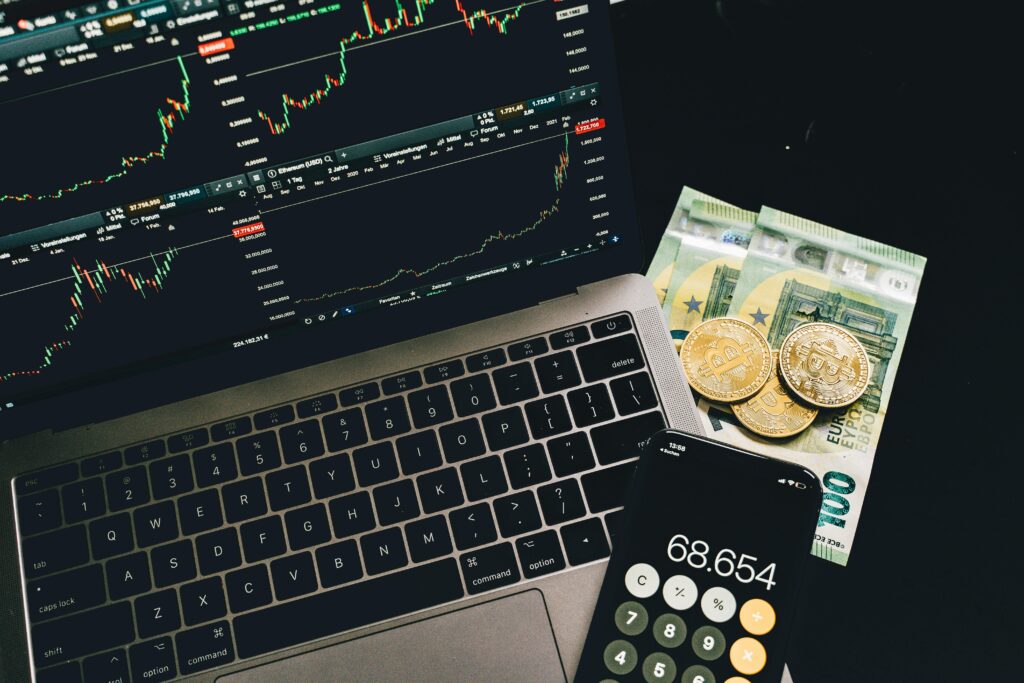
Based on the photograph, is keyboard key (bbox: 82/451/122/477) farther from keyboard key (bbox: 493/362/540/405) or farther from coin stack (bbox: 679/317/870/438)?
coin stack (bbox: 679/317/870/438)

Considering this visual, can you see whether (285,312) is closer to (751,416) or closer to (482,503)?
(482,503)

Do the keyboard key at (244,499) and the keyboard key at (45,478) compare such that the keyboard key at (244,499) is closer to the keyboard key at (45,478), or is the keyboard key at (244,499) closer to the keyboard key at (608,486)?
the keyboard key at (45,478)

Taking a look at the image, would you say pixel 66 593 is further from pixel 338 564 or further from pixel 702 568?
pixel 702 568

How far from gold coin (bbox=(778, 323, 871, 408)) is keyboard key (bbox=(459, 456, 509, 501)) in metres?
0.38

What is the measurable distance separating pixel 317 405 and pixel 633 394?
0.34 m

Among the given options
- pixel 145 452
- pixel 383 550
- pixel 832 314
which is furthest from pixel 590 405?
pixel 145 452

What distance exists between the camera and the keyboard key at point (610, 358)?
838mm

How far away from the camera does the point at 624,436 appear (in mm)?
821

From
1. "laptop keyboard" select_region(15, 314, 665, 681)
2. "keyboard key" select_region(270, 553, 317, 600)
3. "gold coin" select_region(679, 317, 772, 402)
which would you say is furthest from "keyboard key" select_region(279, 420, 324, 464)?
"gold coin" select_region(679, 317, 772, 402)

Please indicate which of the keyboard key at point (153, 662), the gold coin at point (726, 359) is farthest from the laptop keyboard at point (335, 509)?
the gold coin at point (726, 359)

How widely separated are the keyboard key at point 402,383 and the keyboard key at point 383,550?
0.49 feet

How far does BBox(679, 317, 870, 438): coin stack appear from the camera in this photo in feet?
3.05

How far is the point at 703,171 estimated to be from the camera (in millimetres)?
1017

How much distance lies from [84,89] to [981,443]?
3.30ft
